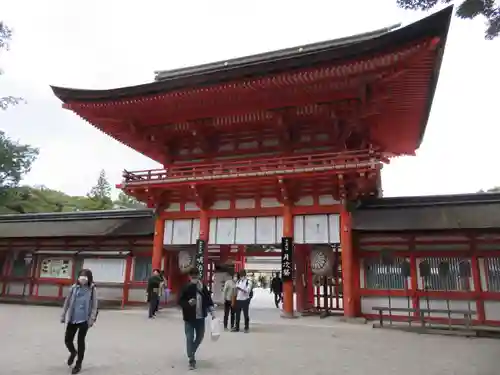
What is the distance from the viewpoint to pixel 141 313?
1460cm

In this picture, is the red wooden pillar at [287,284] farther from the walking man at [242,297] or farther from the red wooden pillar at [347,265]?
the walking man at [242,297]

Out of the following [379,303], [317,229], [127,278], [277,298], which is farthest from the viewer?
[277,298]

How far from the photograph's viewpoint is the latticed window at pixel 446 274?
1291 cm

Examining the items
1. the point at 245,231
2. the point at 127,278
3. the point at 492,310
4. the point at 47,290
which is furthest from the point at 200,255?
the point at 492,310

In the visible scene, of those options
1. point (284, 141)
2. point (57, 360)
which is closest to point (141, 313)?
point (57, 360)

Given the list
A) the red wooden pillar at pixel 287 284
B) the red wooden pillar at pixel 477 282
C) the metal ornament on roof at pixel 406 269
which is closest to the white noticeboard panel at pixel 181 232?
the red wooden pillar at pixel 287 284

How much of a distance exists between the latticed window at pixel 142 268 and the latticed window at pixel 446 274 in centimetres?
1145

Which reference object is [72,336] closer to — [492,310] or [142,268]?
[142,268]

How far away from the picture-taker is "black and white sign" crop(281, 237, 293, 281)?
13.8m

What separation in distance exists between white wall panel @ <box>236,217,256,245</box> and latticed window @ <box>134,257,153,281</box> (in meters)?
4.96

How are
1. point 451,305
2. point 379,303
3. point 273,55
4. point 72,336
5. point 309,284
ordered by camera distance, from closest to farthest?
point 72,336 → point 451,305 → point 379,303 → point 309,284 → point 273,55

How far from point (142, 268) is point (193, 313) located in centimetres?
1170

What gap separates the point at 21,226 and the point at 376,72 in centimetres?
1936

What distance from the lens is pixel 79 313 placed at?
20.9 ft
